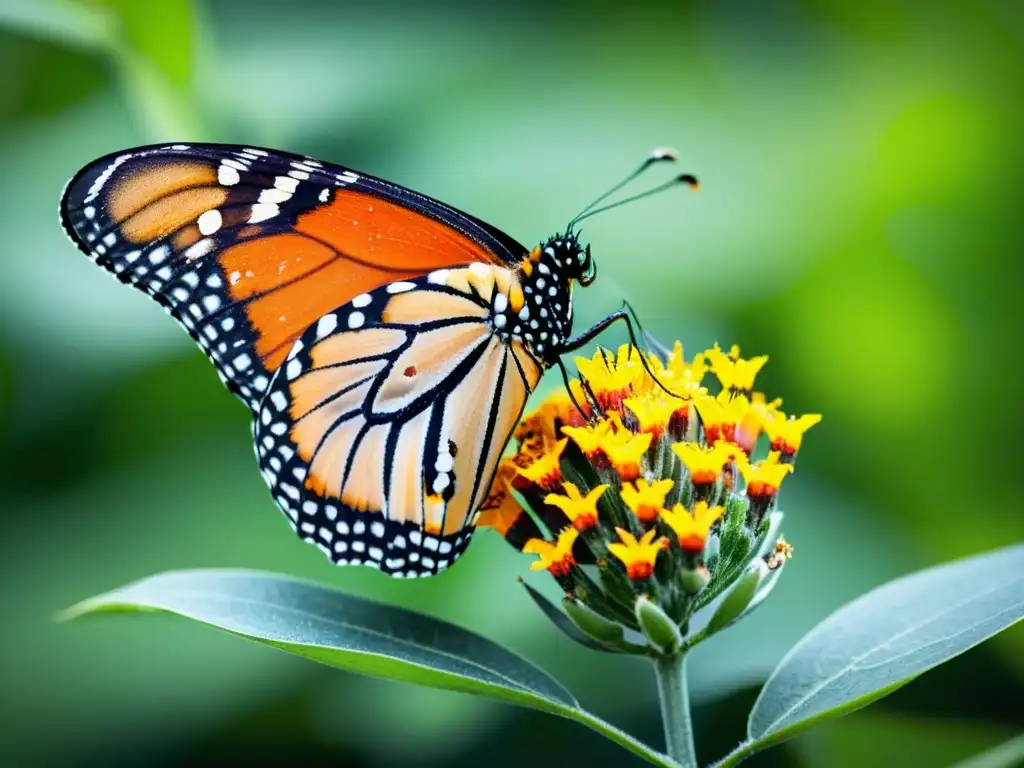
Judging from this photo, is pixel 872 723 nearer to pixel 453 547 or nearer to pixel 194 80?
pixel 453 547

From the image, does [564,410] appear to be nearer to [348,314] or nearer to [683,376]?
[683,376]

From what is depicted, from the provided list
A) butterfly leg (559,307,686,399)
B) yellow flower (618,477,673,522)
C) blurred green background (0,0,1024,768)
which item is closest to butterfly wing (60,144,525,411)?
butterfly leg (559,307,686,399)

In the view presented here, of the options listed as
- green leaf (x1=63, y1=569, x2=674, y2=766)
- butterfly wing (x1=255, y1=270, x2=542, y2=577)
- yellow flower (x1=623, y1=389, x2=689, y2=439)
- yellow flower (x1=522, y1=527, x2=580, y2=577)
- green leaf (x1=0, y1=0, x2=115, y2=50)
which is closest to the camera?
green leaf (x1=63, y1=569, x2=674, y2=766)

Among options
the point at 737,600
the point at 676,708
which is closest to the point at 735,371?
the point at 737,600

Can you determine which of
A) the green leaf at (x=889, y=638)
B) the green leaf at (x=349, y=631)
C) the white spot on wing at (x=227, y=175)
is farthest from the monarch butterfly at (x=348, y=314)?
the green leaf at (x=889, y=638)

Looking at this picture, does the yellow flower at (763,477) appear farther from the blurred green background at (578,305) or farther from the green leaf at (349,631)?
the blurred green background at (578,305)

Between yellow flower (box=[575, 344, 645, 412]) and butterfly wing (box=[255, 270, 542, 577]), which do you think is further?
butterfly wing (box=[255, 270, 542, 577])

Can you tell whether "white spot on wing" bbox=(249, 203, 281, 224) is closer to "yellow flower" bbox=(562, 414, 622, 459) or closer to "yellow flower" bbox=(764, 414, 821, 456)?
"yellow flower" bbox=(562, 414, 622, 459)
